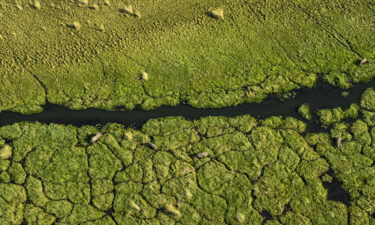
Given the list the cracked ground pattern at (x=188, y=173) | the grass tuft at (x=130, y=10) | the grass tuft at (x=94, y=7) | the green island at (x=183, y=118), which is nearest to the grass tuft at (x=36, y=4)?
the green island at (x=183, y=118)

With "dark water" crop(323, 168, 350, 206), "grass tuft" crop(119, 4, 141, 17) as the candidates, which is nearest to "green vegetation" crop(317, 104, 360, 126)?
"dark water" crop(323, 168, 350, 206)

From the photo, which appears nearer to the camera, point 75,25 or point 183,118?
point 183,118

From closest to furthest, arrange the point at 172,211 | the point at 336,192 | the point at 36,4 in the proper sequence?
the point at 172,211
the point at 336,192
the point at 36,4

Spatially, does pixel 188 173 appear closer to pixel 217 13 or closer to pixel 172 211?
pixel 172 211

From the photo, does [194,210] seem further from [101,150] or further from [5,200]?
[5,200]

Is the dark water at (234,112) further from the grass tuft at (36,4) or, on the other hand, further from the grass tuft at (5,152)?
the grass tuft at (36,4)

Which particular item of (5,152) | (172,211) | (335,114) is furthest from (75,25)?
(335,114)
